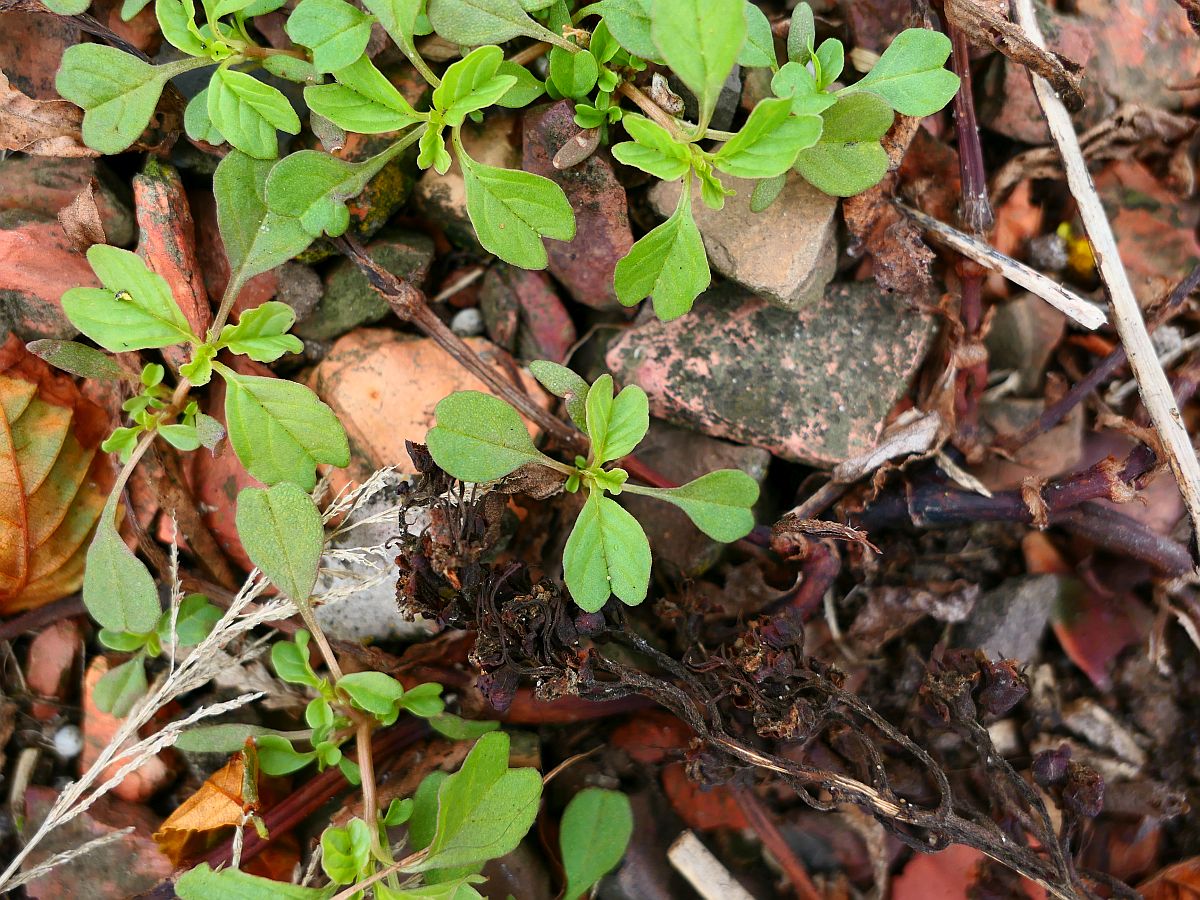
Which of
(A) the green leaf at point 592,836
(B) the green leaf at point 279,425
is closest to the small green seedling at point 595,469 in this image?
(B) the green leaf at point 279,425

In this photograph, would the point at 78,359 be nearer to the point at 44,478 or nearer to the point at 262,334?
the point at 44,478

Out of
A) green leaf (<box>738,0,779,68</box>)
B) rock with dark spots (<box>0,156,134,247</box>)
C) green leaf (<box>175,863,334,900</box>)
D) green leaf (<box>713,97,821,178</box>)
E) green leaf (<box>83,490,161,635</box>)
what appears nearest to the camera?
green leaf (<box>713,97,821,178</box>)

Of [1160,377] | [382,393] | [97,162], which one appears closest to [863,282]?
[1160,377]

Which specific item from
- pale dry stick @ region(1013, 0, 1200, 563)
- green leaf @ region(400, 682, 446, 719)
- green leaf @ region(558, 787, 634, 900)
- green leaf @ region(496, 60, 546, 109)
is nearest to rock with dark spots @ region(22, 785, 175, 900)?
green leaf @ region(400, 682, 446, 719)

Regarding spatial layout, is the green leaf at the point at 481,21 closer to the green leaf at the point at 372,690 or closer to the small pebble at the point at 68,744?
the green leaf at the point at 372,690

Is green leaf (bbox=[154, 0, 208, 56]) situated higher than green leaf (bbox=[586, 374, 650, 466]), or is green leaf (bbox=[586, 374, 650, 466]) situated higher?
green leaf (bbox=[154, 0, 208, 56])

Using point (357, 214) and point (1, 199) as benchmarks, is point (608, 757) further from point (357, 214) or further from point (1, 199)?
point (1, 199)

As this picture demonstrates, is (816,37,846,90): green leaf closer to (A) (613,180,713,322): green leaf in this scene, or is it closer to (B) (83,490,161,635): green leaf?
(A) (613,180,713,322): green leaf
